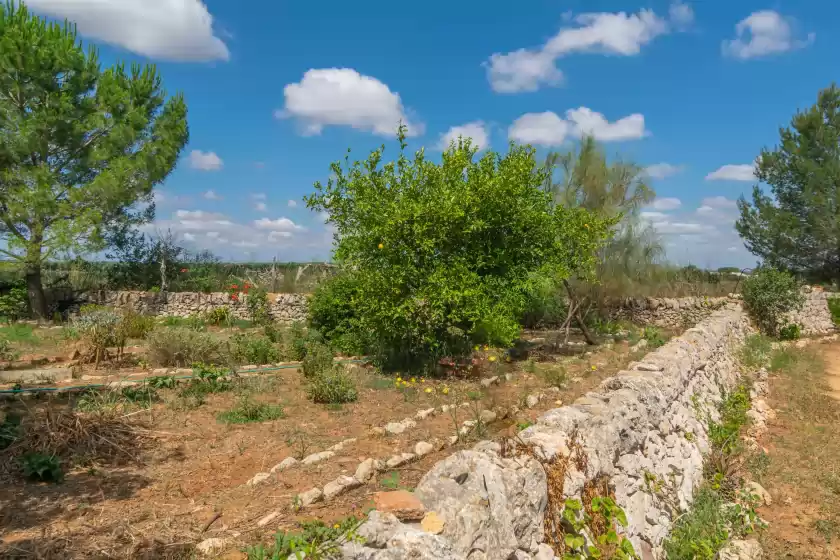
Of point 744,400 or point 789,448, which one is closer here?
point 789,448

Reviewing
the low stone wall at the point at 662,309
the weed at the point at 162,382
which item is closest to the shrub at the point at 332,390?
the weed at the point at 162,382

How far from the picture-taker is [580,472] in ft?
12.6

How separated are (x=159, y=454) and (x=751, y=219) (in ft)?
93.9

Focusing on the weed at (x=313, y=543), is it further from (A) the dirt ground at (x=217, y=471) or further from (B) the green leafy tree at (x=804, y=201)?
(B) the green leafy tree at (x=804, y=201)

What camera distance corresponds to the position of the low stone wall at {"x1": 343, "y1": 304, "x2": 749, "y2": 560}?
2.70 metres

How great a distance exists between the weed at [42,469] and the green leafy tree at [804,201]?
27701 mm

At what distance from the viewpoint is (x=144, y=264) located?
2095 centimetres

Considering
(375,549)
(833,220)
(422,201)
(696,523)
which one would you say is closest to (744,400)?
(696,523)

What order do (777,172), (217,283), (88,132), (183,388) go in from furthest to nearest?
(777,172)
(217,283)
(88,132)
(183,388)

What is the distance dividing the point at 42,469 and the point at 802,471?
8.12m

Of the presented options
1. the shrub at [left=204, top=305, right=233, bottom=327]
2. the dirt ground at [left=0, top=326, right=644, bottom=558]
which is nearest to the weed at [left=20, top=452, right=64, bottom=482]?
the dirt ground at [left=0, top=326, right=644, bottom=558]

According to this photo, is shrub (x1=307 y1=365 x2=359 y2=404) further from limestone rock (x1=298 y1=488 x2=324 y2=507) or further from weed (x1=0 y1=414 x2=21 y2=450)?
limestone rock (x1=298 y1=488 x2=324 y2=507)

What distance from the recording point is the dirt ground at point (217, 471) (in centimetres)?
339

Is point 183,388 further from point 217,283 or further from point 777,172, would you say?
point 777,172
